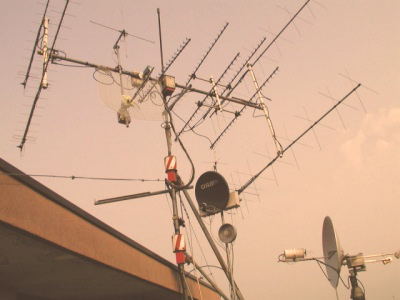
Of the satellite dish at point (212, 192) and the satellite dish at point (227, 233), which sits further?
the satellite dish at point (212, 192)

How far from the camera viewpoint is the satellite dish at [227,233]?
19.4 ft

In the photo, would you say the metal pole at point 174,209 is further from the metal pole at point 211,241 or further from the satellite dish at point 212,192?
the satellite dish at point 212,192

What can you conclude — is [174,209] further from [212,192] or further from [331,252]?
[331,252]

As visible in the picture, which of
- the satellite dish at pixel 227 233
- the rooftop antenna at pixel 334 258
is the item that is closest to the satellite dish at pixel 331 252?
the rooftop antenna at pixel 334 258

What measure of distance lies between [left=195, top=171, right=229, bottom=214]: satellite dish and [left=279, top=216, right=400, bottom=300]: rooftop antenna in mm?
1436

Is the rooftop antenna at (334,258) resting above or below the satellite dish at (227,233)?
below

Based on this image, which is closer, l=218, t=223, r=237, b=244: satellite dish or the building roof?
the building roof

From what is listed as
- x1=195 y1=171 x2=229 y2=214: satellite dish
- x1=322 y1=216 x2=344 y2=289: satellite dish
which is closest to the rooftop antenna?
x1=322 y1=216 x2=344 y2=289: satellite dish

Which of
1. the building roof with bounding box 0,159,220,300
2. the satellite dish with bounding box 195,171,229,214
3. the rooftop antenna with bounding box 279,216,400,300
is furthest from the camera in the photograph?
the satellite dish with bounding box 195,171,229,214

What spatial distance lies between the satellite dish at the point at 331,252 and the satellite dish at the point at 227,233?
1466mm

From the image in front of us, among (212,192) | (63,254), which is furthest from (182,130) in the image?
(63,254)

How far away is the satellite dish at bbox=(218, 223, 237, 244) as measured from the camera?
5910mm

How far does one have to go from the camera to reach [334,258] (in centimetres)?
492

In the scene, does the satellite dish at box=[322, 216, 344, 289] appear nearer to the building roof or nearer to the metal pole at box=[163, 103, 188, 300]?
the metal pole at box=[163, 103, 188, 300]
